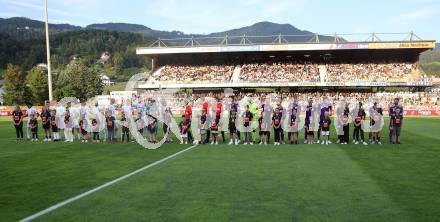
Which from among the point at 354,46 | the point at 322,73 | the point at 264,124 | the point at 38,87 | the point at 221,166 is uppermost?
the point at 354,46

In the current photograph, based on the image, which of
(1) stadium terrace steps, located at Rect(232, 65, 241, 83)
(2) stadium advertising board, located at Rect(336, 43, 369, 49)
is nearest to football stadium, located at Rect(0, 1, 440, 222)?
(2) stadium advertising board, located at Rect(336, 43, 369, 49)

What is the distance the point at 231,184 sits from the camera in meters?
9.29

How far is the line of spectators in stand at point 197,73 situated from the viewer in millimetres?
53500

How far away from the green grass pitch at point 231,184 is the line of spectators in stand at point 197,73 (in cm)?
3840

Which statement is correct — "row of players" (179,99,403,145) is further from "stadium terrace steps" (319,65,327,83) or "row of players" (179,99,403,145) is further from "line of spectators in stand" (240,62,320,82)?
"line of spectators in stand" (240,62,320,82)

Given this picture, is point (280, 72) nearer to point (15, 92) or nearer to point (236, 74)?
point (236, 74)

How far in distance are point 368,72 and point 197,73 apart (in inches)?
837

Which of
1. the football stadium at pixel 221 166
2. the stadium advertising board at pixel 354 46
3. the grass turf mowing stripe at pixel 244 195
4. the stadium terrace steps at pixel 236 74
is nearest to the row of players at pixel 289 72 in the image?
the stadium terrace steps at pixel 236 74

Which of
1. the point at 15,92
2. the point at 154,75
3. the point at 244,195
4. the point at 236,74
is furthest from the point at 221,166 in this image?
the point at 15,92

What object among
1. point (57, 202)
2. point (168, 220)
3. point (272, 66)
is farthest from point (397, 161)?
point (272, 66)

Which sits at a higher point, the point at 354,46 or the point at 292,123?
the point at 354,46

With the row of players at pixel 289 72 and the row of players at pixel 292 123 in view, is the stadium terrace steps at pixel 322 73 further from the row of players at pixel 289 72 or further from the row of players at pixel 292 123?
the row of players at pixel 292 123

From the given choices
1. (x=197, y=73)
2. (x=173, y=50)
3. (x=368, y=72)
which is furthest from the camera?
(x=197, y=73)

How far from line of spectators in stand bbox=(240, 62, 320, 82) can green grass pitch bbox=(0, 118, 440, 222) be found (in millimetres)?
35716
